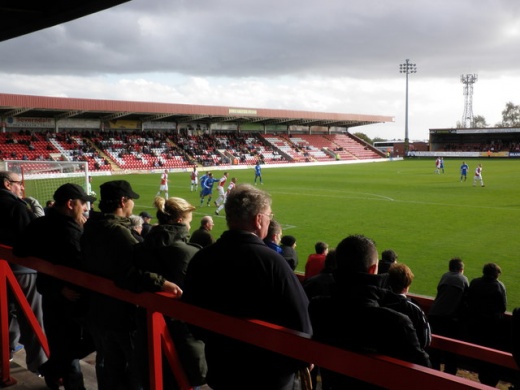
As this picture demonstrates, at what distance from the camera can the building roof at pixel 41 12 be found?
543cm

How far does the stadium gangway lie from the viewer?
2.03 meters

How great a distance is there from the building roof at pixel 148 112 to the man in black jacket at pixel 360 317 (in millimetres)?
46967

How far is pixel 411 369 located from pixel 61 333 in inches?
131

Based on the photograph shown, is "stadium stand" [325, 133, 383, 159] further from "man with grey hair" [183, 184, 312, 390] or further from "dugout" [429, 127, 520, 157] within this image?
"man with grey hair" [183, 184, 312, 390]

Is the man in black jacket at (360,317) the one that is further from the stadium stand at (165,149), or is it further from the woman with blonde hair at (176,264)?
the stadium stand at (165,149)

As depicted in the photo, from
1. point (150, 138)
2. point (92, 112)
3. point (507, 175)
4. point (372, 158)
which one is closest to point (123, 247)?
point (507, 175)

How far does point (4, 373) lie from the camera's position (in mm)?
4453

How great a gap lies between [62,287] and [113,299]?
0.55 metres

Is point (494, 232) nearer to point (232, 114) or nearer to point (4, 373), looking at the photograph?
point (4, 373)

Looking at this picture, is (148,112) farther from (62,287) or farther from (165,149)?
(62,287)

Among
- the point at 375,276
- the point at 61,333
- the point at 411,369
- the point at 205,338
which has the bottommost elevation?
the point at 61,333

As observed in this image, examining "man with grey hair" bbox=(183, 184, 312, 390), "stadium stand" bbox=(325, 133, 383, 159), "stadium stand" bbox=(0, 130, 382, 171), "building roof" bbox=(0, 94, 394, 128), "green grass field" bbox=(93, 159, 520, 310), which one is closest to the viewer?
"man with grey hair" bbox=(183, 184, 312, 390)

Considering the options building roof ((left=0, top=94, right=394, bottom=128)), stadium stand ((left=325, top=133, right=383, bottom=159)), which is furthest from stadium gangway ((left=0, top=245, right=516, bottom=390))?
stadium stand ((left=325, top=133, right=383, bottom=159))

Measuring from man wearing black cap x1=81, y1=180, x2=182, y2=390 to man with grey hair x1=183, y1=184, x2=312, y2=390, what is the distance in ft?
3.00
